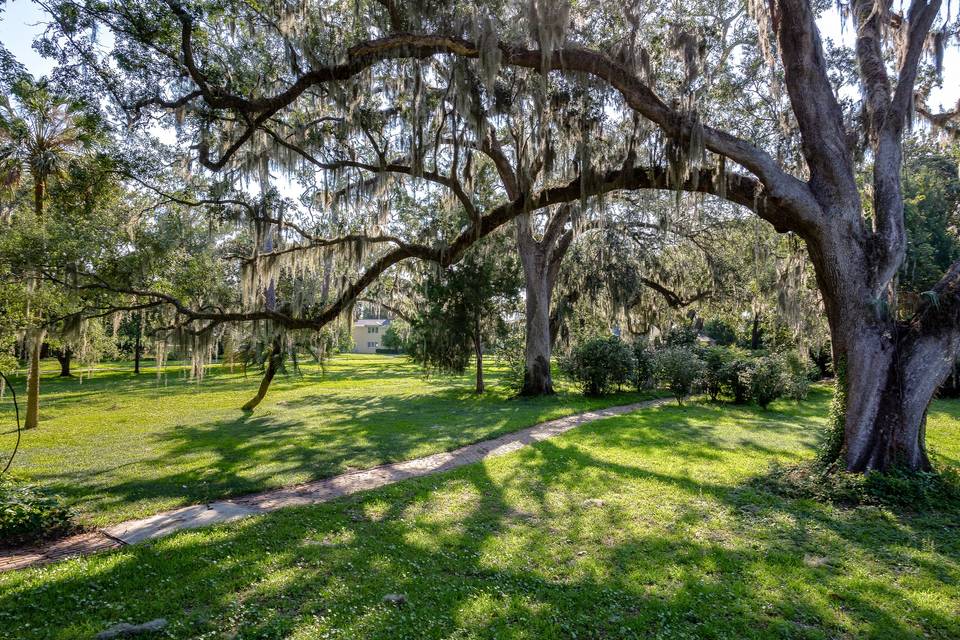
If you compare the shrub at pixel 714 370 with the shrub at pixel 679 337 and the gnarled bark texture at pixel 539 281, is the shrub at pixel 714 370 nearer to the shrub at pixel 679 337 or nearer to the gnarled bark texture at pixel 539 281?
the gnarled bark texture at pixel 539 281

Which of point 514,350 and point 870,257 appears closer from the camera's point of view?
point 870,257

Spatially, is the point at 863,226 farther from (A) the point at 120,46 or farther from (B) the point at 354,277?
(A) the point at 120,46

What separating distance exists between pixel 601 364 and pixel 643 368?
2.35 metres


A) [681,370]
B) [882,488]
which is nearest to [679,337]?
[681,370]

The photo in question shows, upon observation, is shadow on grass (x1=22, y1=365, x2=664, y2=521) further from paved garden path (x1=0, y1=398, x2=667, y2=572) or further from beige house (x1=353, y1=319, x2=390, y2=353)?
beige house (x1=353, y1=319, x2=390, y2=353)

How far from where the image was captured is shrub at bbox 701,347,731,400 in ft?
49.0

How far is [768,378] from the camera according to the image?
44.7 feet

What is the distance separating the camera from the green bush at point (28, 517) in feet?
16.5

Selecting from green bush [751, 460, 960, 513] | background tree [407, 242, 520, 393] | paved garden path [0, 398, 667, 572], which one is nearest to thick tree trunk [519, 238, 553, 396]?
background tree [407, 242, 520, 393]

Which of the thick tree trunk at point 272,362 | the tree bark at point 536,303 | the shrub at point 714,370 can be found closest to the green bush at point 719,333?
the shrub at point 714,370

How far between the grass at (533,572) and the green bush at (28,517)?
1.36 meters

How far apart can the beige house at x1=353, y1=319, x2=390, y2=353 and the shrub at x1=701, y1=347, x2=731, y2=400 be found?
59741mm

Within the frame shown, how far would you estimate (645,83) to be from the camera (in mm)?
6867

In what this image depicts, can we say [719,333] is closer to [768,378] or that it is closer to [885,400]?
[768,378]
